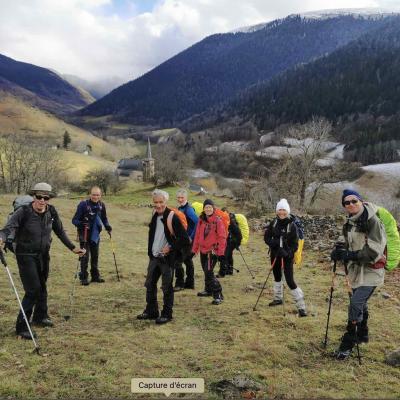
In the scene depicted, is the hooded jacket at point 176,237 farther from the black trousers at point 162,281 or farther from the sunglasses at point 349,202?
the sunglasses at point 349,202

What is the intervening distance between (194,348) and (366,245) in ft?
11.5

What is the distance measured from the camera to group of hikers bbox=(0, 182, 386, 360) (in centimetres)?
668

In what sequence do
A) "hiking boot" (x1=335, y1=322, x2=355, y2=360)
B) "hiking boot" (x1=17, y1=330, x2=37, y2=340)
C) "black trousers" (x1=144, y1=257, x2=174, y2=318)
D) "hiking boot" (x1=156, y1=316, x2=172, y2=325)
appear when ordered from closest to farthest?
"hiking boot" (x1=335, y1=322, x2=355, y2=360)
"hiking boot" (x1=17, y1=330, x2=37, y2=340)
"black trousers" (x1=144, y1=257, x2=174, y2=318)
"hiking boot" (x1=156, y1=316, x2=172, y2=325)

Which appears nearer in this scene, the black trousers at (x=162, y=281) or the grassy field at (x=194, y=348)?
the grassy field at (x=194, y=348)

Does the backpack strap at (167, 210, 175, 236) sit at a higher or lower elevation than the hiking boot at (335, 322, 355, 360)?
higher

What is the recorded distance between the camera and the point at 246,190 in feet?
165

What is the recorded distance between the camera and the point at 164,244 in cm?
818

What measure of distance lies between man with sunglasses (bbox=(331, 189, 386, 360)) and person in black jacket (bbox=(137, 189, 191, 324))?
297 centimetres

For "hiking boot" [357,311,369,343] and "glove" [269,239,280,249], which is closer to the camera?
"hiking boot" [357,311,369,343]

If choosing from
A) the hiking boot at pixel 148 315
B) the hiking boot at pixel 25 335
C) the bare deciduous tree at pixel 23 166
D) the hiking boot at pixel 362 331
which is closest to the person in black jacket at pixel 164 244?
the hiking boot at pixel 148 315

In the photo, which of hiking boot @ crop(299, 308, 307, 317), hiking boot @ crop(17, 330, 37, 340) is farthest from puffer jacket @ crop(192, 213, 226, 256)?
hiking boot @ crop(17, 330, 37, 340)

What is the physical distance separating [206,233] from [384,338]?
4500 mm

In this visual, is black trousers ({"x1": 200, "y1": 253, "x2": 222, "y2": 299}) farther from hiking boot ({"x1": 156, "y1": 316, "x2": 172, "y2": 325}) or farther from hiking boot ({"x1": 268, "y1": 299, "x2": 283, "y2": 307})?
hiking boot ({"x1": 156, "y1": 316, "x2": 172, "y2": 325})

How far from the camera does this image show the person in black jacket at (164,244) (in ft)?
26.4
